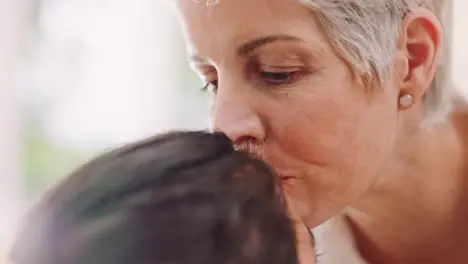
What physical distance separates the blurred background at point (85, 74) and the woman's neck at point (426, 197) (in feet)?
1.39

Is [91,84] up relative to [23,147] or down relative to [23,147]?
up

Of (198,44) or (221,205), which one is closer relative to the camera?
(221,205)

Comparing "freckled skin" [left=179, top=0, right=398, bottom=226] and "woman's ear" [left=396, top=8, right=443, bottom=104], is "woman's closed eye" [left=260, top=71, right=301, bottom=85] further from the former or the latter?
"woman's ear" [left=396, top=8, right=443, bottom=104]

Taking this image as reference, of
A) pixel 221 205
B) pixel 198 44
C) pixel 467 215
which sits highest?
pixel 198 44

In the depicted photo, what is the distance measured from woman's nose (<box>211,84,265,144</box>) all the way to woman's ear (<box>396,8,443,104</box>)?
16cm

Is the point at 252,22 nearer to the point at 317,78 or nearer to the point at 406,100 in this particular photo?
the point at 317,78

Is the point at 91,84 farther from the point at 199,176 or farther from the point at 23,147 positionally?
the point at 199,176

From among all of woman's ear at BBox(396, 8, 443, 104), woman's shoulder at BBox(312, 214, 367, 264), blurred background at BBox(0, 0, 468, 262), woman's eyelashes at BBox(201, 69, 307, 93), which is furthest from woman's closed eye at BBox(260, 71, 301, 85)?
blurred background at BBox(0, 0, 468, 262)

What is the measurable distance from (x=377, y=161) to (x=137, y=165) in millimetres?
280

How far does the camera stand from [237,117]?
25.7 inches

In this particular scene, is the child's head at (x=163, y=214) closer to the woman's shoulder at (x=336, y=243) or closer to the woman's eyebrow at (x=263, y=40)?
the woman's eyebrow at (x=263, y=40)

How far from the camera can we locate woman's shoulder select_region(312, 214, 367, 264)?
874mm

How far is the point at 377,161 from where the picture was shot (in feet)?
2.35

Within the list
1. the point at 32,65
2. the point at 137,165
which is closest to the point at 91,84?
the point at 32,65
